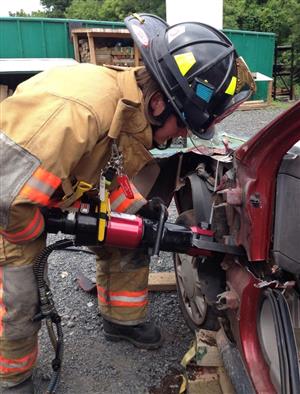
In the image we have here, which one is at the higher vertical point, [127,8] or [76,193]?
[127,8]

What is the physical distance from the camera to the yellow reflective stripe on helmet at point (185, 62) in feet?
5.99

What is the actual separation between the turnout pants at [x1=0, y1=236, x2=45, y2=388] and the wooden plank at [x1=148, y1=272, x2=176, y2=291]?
1.08m

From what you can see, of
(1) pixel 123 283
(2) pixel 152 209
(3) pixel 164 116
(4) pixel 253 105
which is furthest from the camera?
(4) pixel 253 105

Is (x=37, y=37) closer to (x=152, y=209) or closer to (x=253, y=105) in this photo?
(x=253, y=105)

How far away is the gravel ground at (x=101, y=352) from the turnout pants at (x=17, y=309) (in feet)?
0.89

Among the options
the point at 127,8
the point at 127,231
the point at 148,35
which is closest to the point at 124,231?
the point at 127,231

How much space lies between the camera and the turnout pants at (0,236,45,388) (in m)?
1.92

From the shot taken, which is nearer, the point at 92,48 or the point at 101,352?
the point at 101,352

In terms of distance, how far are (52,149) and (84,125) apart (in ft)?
0.48

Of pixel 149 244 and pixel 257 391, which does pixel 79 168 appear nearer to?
pixel 149 244

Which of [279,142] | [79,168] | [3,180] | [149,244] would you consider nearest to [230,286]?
[149,244]

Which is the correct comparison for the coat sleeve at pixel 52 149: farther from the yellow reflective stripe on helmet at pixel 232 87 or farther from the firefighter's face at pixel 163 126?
the yellow reflective stripe on helmet at pixel 232 87

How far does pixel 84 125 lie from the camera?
5.24 ft

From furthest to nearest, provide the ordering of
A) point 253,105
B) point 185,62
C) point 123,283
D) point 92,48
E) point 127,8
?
point 127,8
point 253,105
point 92,48
point 123,283
point 185,62
